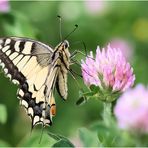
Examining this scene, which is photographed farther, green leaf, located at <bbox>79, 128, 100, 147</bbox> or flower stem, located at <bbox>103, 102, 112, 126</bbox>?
green leaf, located at <bbox>79, 128, 100, 147</bbox>

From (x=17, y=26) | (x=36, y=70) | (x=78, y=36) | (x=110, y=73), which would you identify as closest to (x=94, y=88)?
(x=110, y=73)

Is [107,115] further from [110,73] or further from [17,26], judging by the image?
[17,26]

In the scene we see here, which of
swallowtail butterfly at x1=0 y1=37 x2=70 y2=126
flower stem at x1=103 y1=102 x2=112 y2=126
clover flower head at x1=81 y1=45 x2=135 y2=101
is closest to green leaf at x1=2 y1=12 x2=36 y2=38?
swallowtail butterfly at x1=0 y1=37 x2=70 y2=126

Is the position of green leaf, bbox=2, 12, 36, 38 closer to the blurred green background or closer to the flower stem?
the blurred green background

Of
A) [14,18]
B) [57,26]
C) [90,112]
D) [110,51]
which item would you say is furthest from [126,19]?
[110,51]

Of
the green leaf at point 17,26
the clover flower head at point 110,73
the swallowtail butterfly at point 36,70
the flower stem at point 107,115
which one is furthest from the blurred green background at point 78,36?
the flower stem at point 107,115

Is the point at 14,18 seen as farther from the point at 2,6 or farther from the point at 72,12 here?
the point at 72,12
